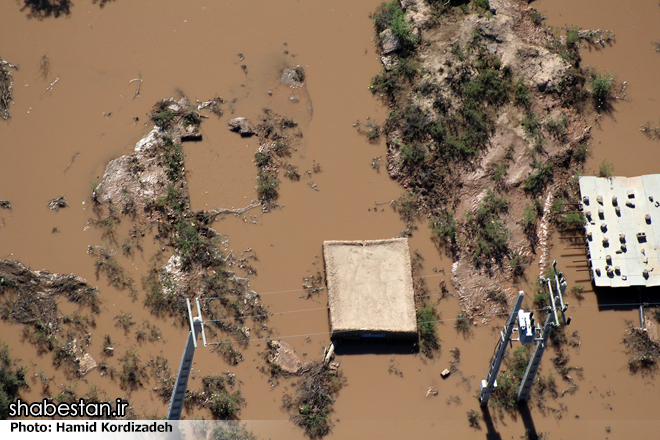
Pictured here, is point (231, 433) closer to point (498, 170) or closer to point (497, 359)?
point (497, 359)

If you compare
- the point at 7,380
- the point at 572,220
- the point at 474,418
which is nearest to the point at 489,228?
the point at 572,220

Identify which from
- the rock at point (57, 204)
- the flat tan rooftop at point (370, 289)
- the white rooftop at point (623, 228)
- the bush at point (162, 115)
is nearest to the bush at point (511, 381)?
the flat tan rooftop at point (370, 289)

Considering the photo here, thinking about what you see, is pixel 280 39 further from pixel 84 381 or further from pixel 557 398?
pixel 557 398

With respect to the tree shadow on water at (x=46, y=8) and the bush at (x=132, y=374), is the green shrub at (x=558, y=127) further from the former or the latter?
the tree shadow on water at (x=46, y=8)

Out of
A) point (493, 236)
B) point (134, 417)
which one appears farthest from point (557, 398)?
point (134, 417)

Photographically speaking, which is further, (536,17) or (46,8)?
(536,17)

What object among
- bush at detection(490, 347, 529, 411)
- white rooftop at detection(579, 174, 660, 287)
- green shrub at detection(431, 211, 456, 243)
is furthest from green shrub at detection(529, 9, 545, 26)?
bush at detection(490, 347, 529, 411)

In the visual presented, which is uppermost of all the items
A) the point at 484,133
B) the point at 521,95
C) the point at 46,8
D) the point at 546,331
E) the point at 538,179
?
the point at 46,8
